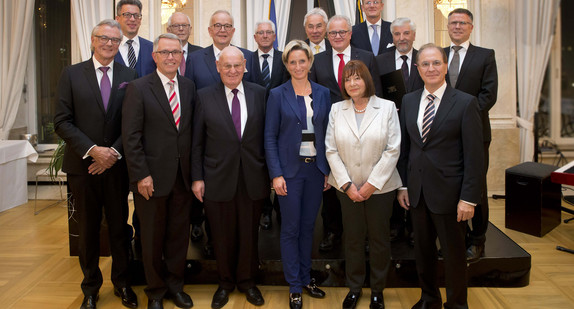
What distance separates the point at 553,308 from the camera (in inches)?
117

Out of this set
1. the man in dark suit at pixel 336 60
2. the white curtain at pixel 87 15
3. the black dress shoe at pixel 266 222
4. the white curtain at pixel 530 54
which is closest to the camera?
the man in dark suit at pixel 336 60

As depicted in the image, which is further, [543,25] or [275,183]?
[543,25]

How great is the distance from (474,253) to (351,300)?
3.23 feet

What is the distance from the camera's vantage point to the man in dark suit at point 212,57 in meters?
3.48

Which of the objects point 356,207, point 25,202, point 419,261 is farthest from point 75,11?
point 419,261

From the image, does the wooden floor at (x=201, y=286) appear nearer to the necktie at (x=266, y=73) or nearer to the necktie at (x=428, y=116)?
the necktie at (x=428, y=116)

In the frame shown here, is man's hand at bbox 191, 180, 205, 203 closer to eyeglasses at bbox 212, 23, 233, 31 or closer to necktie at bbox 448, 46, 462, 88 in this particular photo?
eyeglasses at bbox 212, 23, 233, 31

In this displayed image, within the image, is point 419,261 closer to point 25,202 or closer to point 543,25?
point 543,25

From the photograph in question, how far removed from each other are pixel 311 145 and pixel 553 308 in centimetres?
182

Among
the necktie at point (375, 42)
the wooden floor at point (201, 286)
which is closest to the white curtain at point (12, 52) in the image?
the wooden floor at point (201, 286)

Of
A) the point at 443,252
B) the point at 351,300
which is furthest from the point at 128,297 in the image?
the point at 443,252

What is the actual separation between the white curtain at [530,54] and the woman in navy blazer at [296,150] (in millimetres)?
4094

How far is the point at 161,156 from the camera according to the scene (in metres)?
2.81

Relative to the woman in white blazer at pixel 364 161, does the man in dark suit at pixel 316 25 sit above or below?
above
